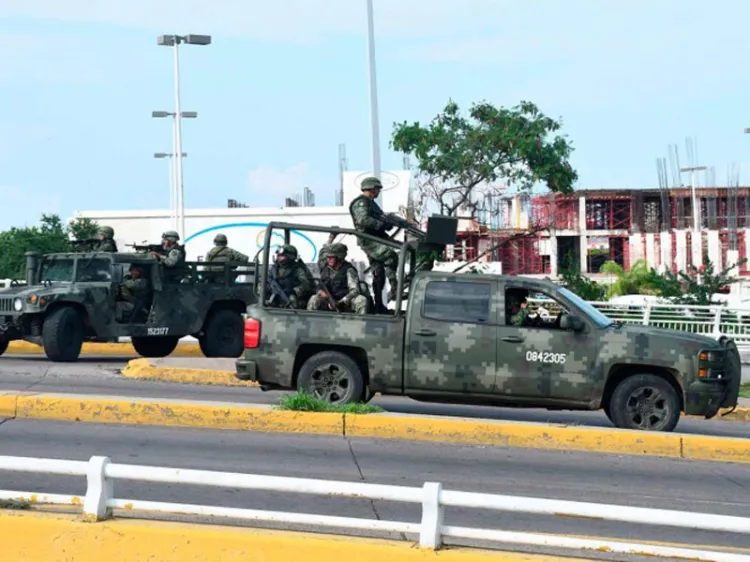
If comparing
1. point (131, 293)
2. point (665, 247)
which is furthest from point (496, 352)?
point (665, 247)

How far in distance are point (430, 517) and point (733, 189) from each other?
2567 inches

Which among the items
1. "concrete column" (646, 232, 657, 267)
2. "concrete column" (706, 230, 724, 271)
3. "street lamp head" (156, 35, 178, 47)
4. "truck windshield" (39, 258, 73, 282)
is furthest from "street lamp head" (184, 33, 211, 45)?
"concrete column" (646, 232, 657, 267)

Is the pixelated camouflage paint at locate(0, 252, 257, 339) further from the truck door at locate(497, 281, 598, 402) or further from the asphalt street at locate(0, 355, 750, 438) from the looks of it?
the truck door at locate(497, 281, 598, 402)

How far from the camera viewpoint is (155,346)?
21.1 meters

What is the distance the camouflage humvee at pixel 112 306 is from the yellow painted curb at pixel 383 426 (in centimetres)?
684

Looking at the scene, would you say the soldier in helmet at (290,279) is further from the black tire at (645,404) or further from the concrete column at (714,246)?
the concrete column at (714,246)

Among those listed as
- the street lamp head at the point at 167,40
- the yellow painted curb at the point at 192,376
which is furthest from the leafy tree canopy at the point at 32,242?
the yellow painted curb at the point at 192,376

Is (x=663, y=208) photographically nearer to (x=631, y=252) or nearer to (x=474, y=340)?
(x=631, y=252)

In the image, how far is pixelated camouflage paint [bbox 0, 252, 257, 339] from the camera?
61.3 feet

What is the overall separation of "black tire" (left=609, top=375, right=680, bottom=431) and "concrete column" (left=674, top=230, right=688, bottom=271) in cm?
5279

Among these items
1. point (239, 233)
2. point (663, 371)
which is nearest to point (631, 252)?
point (239, 233)

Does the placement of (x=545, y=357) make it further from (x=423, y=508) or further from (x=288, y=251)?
(x=423, y=508)

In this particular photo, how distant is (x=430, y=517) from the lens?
5.46 metres

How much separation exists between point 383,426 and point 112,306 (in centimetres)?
899
